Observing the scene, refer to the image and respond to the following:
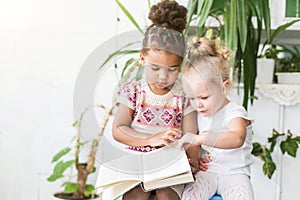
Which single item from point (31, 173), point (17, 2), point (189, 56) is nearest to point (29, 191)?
point (31, 173)

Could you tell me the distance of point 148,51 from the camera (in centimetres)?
152

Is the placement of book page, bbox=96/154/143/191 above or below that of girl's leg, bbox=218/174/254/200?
above

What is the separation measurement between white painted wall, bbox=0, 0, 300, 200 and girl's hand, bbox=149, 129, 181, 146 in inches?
57.5

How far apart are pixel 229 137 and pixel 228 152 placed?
0.16 meters

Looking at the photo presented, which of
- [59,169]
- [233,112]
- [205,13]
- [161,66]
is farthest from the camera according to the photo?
[59,169]

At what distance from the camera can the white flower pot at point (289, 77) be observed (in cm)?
282

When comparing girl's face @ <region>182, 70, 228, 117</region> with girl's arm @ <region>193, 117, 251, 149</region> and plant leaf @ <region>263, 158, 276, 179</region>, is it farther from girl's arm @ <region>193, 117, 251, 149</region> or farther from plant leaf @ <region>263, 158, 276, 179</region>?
plant leaf @ <region>263, 158, 276, 179</region>

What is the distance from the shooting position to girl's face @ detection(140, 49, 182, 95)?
1.49 meters

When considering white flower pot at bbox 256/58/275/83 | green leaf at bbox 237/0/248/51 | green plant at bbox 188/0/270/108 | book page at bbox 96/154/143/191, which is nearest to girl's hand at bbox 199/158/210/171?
book page at bbox 96/154/143/191

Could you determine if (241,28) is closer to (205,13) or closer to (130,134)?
(205,13)

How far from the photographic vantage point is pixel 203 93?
1592mm

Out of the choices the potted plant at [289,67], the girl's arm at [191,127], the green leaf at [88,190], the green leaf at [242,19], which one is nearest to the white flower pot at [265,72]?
the potted plant at [289,67]

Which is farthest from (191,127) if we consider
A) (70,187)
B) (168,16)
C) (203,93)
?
(70,187)

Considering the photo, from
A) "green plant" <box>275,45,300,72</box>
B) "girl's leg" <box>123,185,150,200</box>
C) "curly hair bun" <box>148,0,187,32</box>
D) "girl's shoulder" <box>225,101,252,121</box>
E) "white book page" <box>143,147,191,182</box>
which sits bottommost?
"girl's leg" <box>123,185,150,200</box>
